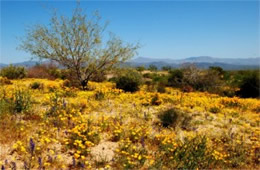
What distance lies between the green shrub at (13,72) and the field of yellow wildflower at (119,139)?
518 inches

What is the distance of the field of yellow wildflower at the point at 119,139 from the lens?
4621 mm

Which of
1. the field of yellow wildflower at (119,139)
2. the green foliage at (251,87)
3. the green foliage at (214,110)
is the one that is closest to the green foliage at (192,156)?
the field of yellow wildflower at (119,139)

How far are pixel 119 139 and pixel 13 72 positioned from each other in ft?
57.0

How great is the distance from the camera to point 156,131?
6.71 meters

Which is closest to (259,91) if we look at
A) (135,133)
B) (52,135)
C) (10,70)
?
(135,133)

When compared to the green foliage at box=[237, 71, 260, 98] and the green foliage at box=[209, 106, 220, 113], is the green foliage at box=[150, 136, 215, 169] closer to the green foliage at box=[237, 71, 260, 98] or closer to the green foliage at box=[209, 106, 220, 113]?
the green foliage at box=[209, 106, 220, 113]

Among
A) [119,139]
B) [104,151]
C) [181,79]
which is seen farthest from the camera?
[181,79]

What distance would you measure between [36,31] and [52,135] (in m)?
9.44

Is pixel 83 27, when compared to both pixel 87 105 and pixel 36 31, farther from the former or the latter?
pixel 87 105

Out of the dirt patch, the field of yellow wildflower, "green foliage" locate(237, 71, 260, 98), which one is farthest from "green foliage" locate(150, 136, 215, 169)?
"green foliage" locate(237, 71, 260, 98)

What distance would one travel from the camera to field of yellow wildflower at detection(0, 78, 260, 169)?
4621 millimetres

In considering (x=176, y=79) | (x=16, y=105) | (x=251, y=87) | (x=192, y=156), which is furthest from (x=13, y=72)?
(x=192, y=156)

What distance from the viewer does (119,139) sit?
5.82m

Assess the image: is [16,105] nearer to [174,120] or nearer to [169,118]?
[169,118]
